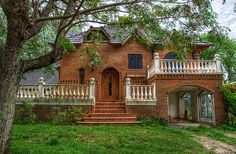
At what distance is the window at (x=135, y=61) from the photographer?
23359 millimetres

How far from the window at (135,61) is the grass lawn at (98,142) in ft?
33.2

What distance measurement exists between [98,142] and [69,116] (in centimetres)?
650

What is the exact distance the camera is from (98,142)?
1136 centimetres

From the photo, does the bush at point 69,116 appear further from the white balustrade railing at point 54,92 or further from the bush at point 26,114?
the bush at point 26,114

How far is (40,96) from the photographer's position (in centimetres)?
1831

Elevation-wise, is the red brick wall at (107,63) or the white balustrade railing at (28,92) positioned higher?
the red brick wall at (107,63)

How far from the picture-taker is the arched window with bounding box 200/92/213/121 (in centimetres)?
2053

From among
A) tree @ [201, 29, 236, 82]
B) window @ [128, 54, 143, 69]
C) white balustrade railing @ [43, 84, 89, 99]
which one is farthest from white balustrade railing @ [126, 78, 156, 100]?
tree @ [201, 29, 236, 82]

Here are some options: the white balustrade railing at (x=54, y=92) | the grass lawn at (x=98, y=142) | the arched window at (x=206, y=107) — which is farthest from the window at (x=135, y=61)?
the grass lawn at (x=98, y=142)

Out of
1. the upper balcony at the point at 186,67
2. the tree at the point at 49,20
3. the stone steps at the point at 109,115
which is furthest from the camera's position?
the upper balcony at the point at 186,67

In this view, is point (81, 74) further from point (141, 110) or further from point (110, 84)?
point (141, 110)

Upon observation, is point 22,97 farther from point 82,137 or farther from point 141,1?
point 141,1

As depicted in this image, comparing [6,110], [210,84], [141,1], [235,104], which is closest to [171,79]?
[210,84]

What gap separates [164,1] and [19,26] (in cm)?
436
